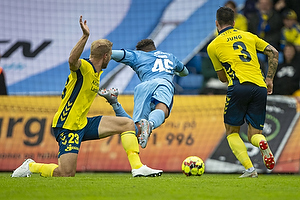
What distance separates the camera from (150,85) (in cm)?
679

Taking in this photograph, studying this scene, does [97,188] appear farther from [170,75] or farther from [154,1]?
[154,1]

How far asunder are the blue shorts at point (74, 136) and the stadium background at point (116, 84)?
11.8 ft

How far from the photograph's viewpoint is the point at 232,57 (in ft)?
20.6

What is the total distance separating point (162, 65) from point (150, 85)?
0.46 meters

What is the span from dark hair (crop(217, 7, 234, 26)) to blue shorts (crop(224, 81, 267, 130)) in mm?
834

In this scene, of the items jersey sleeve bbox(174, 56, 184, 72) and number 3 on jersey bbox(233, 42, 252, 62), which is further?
jersey sleeve bbox(174, 56, 184, 72)

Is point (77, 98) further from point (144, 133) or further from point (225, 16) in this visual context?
point (225, 16)

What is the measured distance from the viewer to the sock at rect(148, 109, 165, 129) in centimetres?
620

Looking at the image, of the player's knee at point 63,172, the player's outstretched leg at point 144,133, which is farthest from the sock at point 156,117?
the player's knee at point 63,172

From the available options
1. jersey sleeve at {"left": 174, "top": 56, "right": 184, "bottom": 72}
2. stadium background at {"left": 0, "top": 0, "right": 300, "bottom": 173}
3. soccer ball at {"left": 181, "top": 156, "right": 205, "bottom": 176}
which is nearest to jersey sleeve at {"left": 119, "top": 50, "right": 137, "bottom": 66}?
jersey sleeve at {"left": 174, "top": 56, "right": 184, "bottom": 72}

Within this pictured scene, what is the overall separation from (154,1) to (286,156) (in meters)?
7.73

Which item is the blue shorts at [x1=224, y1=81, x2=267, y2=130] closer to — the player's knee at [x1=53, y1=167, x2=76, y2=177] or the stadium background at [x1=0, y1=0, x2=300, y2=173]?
the player's knee at [x1=53, y1=167, x2=76, y2=177]

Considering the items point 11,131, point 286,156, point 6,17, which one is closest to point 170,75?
point 286,156

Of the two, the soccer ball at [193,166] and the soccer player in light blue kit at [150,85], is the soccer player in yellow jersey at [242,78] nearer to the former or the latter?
the soccer ball at [193,166]
